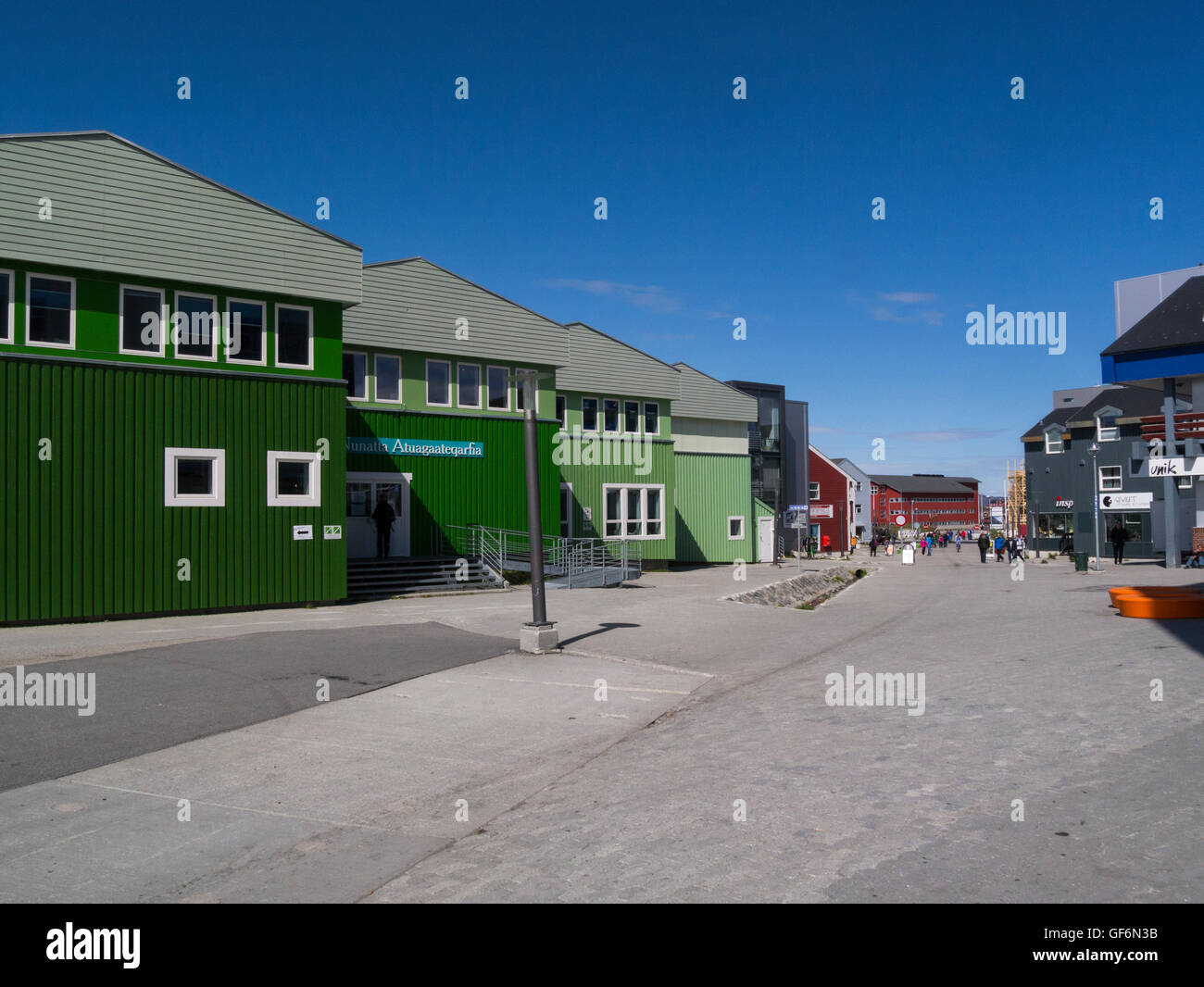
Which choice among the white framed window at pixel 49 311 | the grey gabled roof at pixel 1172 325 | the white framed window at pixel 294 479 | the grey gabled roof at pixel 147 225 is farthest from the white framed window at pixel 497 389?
the grey gabled roof at pixel 1172 325

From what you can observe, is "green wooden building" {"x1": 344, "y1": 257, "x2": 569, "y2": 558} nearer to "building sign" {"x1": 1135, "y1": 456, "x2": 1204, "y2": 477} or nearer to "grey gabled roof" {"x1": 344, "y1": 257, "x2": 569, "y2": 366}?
"grey gabled roof" {"x1": 344, "y1": 257, "x2": 569, "y2": 366}

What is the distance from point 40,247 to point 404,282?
10.2m

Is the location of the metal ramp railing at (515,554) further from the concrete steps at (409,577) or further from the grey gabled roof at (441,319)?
the grey gabled roof at (441,319)

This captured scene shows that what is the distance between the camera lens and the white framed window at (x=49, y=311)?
17.5 meters

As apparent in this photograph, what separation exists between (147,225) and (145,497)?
532cm

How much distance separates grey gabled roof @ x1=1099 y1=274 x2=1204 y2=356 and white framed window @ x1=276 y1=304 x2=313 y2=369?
28.1 meters

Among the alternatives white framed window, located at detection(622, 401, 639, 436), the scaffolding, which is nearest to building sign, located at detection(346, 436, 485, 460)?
white framed window, located at detection(622, 401, 639, 436)

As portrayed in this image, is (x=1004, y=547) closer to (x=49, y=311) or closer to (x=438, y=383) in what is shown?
(x=438, y=383)

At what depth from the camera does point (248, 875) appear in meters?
5.57

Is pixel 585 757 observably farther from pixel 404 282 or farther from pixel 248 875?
pixel 404 282

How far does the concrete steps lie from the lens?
22.8 metres

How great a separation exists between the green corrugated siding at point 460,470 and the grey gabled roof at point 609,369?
18.1ft
